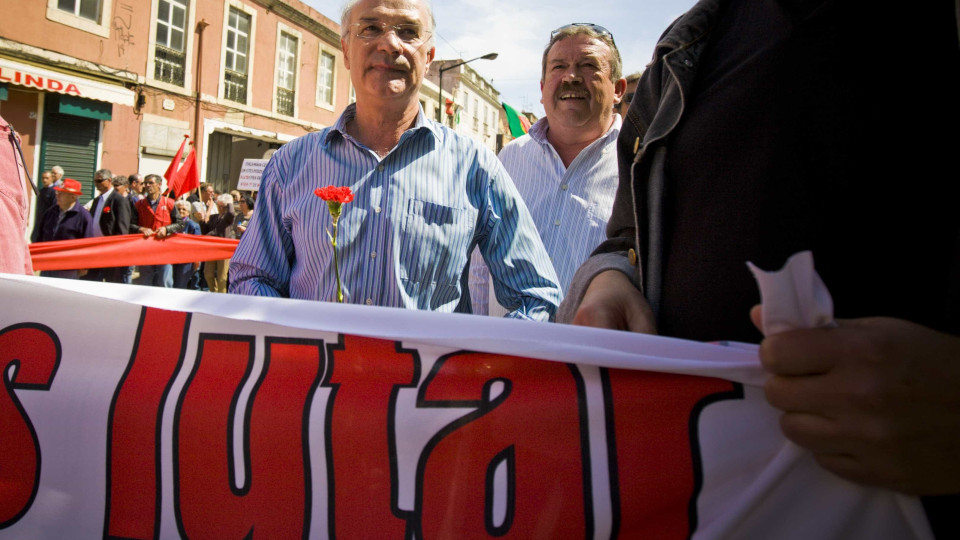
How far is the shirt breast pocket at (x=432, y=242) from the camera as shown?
6.94 feet

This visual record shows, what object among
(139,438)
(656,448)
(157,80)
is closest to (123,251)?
(139,438)

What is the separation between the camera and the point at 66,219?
23.5 ft

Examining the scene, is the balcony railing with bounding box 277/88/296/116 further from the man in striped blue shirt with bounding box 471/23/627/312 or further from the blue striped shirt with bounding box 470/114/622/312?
the blue striped shirt with bounding box 470/114/622/312

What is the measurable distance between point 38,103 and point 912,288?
49.5ft

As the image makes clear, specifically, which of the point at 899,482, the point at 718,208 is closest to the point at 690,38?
the point at 718,208

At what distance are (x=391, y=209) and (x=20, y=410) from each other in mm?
1211

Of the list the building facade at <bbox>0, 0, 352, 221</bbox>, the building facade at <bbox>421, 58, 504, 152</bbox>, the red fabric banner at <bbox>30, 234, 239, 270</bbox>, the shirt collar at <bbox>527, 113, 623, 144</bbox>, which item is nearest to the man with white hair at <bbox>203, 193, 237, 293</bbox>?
the red fabric banner at <bbox>30, 234, 239, 270</bbox>

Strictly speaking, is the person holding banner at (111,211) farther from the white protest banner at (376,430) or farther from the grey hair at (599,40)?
the white protest banner at (376,430)

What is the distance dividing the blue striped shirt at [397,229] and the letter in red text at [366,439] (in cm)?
98

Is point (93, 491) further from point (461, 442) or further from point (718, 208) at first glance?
point (718, 208)

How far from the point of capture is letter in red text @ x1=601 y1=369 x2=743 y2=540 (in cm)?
93

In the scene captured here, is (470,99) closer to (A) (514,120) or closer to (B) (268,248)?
(A) (514,120)

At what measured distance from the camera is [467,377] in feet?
3.44

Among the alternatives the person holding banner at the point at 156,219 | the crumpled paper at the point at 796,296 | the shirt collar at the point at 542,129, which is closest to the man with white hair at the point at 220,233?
the person holding banner at the point at 156,219
